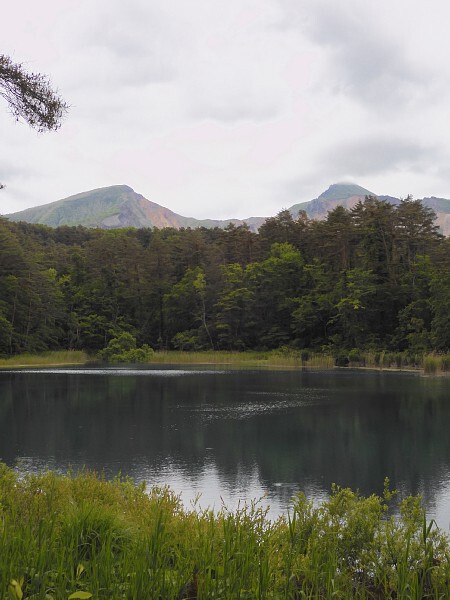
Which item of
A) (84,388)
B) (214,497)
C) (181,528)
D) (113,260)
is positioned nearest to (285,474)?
(214,497)

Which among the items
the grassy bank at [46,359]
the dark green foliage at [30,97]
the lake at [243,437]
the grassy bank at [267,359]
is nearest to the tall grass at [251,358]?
the grassy bank at [267,359]

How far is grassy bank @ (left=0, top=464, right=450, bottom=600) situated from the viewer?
368 cm

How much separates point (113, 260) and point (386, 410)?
59.0 m

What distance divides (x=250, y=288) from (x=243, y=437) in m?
53.2

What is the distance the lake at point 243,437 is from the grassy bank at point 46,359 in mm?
27994

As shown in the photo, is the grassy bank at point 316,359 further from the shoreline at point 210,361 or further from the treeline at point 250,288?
the treeline at point 250,288

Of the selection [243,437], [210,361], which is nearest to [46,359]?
[210,361]

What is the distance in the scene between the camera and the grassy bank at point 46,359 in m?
60.2

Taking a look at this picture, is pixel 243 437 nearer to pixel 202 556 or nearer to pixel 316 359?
pixel 202 556

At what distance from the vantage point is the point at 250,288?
232 feet

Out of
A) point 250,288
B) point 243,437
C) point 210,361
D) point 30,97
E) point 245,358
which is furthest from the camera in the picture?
point 250,288

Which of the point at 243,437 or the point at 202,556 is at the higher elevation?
the point at 202,556

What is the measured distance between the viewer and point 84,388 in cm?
3325

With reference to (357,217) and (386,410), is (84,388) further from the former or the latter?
(357,217)
